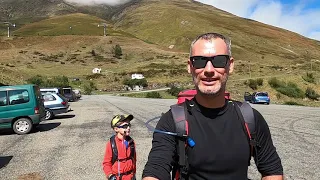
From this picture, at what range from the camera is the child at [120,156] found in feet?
15.2

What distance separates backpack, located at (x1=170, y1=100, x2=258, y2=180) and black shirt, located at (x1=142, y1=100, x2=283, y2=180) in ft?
0.10

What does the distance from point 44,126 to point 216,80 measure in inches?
583

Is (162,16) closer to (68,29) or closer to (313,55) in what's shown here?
(68,29)

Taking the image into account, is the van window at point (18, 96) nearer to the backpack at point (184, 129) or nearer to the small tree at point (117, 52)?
the backpack at point (184, 129)

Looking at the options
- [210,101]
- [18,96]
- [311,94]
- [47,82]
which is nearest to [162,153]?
[210,101]

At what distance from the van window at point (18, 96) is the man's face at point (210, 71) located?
1271 centimetres

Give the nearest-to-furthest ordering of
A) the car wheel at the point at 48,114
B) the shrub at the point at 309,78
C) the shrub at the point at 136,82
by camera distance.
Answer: the car wheel at the point at 48,114, the shrub at the point at 309,78, the shrub at the point at 136,82

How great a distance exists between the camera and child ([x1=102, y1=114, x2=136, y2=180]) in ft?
15.2

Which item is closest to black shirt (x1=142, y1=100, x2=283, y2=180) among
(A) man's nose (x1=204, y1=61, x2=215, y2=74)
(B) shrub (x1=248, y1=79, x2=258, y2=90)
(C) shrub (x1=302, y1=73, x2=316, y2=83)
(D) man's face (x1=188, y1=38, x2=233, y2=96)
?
(D) man's face (x1=188, y1=38, x2=233, y2=96)

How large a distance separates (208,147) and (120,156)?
2640 millimetres

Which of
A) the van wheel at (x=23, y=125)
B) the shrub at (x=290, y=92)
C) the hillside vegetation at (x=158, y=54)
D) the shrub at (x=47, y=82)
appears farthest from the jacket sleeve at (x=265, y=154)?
the shrub at (x=47, y=82)

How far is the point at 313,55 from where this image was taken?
511 feet

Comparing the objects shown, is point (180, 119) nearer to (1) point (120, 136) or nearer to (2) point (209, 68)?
(2) point (209, 68)

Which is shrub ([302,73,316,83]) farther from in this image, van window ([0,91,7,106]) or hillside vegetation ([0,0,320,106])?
van window ([0,91,7,106])
